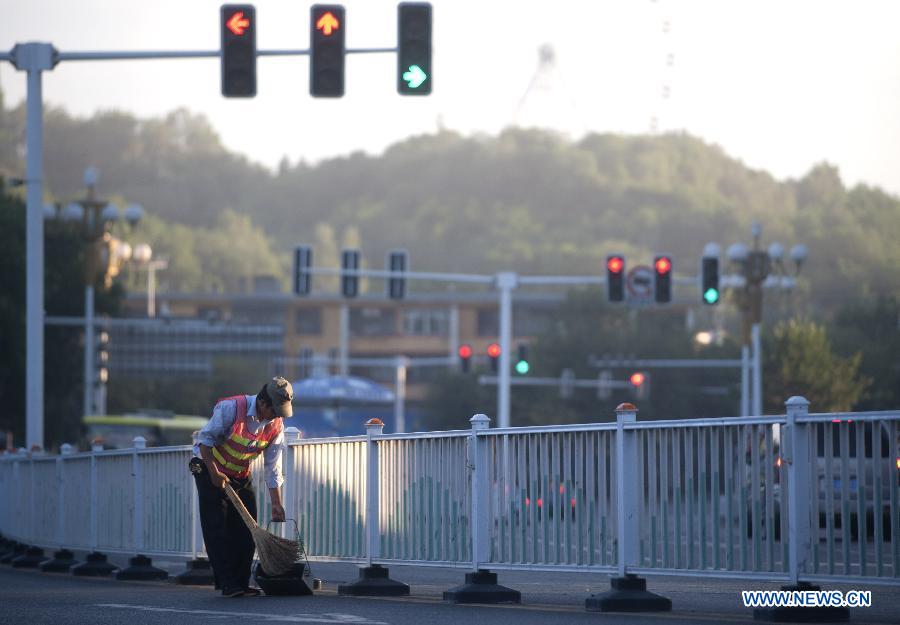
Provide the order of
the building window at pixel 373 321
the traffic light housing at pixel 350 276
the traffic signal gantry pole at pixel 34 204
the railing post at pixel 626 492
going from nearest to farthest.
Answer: the railing post at pixel 626 492
the traffic signal gantry pole at pixel 34 204
the traffic light housing at pixel 350 276
the building window at pixel 373 321

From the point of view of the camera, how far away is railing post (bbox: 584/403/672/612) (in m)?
10.8

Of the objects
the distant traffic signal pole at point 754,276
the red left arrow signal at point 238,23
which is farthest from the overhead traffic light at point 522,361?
the red left arrow signal at point 238,23

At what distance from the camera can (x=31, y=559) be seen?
20.4m

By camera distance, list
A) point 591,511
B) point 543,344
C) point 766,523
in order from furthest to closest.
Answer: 1. point 543,344
2. point 591,511
3. point 766,523

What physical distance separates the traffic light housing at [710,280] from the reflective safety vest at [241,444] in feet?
83.6

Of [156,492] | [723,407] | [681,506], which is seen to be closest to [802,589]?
[681,506]

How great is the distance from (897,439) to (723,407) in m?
91.1

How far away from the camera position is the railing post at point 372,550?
42.0 feet

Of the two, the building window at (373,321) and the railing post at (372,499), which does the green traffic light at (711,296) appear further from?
the building window at (373,321)

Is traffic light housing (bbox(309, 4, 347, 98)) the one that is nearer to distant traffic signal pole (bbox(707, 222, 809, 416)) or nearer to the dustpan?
the dustpan

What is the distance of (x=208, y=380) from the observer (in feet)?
355

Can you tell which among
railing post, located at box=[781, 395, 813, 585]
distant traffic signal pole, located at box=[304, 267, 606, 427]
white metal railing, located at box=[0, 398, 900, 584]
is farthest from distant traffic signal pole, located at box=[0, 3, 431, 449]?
distant traffic signal pole, located at box=[304, 267, 606, 427]

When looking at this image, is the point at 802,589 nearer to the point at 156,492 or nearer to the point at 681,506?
the point at 681,506

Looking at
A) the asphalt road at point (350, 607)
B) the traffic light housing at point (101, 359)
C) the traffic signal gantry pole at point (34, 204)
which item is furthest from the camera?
the traffic light housing at point (101, 359)
